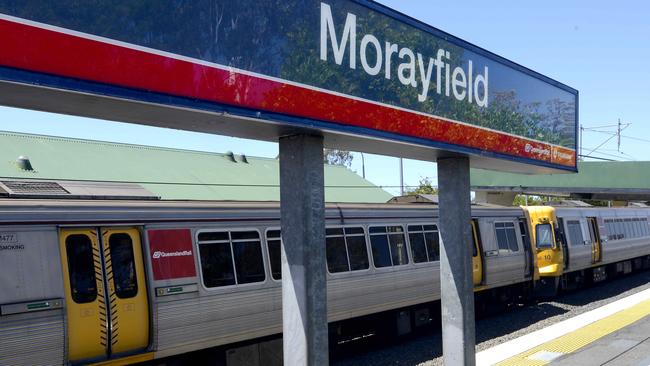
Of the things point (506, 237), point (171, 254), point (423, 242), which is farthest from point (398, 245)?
point (171, 254)

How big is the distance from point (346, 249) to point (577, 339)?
192 inches

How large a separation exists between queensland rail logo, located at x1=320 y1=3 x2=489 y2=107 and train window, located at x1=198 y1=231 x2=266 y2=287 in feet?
14.5

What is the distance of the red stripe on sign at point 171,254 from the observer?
892cm

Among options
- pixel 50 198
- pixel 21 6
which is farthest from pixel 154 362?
pixel 21 6

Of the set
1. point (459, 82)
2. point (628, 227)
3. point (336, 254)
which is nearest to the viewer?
point (459, 82)

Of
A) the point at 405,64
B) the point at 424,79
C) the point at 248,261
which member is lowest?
the point at 248,261

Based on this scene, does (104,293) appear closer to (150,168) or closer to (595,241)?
(150,168)

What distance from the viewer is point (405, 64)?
6039 millimetres

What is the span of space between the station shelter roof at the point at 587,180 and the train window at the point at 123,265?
3062 cm

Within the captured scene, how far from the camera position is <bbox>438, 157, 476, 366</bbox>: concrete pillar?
282 inches

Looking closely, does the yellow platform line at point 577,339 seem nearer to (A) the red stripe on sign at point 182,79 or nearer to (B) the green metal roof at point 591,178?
(A) the red stripe on sign at point 182,79

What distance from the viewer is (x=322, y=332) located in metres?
5.27

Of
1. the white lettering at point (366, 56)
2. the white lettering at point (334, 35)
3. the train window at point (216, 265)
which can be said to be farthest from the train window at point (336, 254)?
the white lettering at point (334, 35)

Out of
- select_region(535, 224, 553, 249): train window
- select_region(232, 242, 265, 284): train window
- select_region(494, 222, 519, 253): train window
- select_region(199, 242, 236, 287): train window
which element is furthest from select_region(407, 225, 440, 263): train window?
select_region(535, 224, 553, 249): train window
